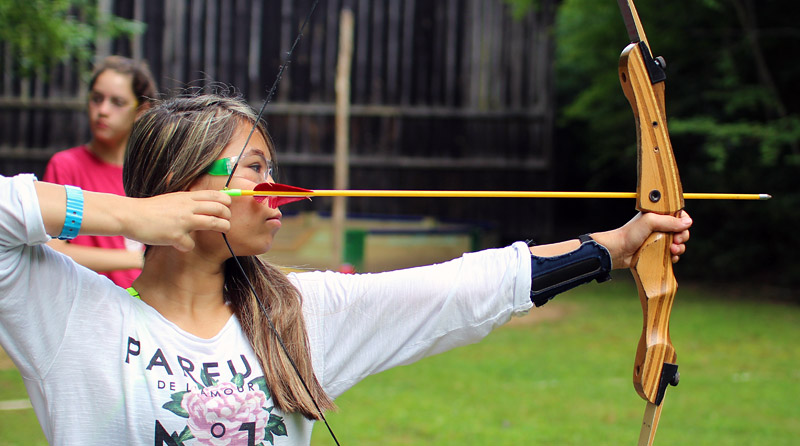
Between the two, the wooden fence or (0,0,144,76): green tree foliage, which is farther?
the wooden fence

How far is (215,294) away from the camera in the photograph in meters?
1.67

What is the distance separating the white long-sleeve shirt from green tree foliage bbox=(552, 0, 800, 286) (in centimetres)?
745

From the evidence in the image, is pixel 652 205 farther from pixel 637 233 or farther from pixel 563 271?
pixel 563 271

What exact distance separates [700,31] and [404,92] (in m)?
4.60

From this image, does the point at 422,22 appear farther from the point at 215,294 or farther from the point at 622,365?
the point at 215,294

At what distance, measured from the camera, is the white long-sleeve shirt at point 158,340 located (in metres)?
1.39

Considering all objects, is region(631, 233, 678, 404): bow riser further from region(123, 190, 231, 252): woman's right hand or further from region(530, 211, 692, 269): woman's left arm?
region(123, 190, 231, 252): woman's right hand

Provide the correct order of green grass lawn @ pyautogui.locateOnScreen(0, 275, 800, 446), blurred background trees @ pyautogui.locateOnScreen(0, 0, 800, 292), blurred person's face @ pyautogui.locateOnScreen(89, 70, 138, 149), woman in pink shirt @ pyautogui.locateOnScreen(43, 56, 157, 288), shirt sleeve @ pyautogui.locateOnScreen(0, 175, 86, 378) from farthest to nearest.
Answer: blurred background trees @ pyautogui.locateOnScreen(0, 0, 800, 292) → green grass lawn @ pyautogui.locateOnScreen(0, 275, 800, 446) → blurred person's face @ pyautogui.locateOnScreen(89, 70, 138, 149) → woman in pink shirt @ pyautogui.locateOnScreen(43, 56, 157, 288) → shirt sleeve @ pyautogui.locateOnScreen(0, 175, 86, 378)

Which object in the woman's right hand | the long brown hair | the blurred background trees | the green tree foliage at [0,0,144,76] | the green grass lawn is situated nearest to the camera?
the woman's right hand

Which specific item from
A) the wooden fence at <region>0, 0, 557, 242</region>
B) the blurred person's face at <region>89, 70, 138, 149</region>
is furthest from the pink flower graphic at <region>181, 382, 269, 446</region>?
the wooden fence at <region>0, 0, 557, 242</region>

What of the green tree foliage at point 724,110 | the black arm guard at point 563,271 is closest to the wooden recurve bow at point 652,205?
the black arm guard at point 563,271

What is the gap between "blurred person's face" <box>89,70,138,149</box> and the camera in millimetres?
2943

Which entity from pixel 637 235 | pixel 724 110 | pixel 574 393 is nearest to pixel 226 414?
pixel 637 235

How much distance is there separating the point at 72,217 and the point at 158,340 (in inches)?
12.4
